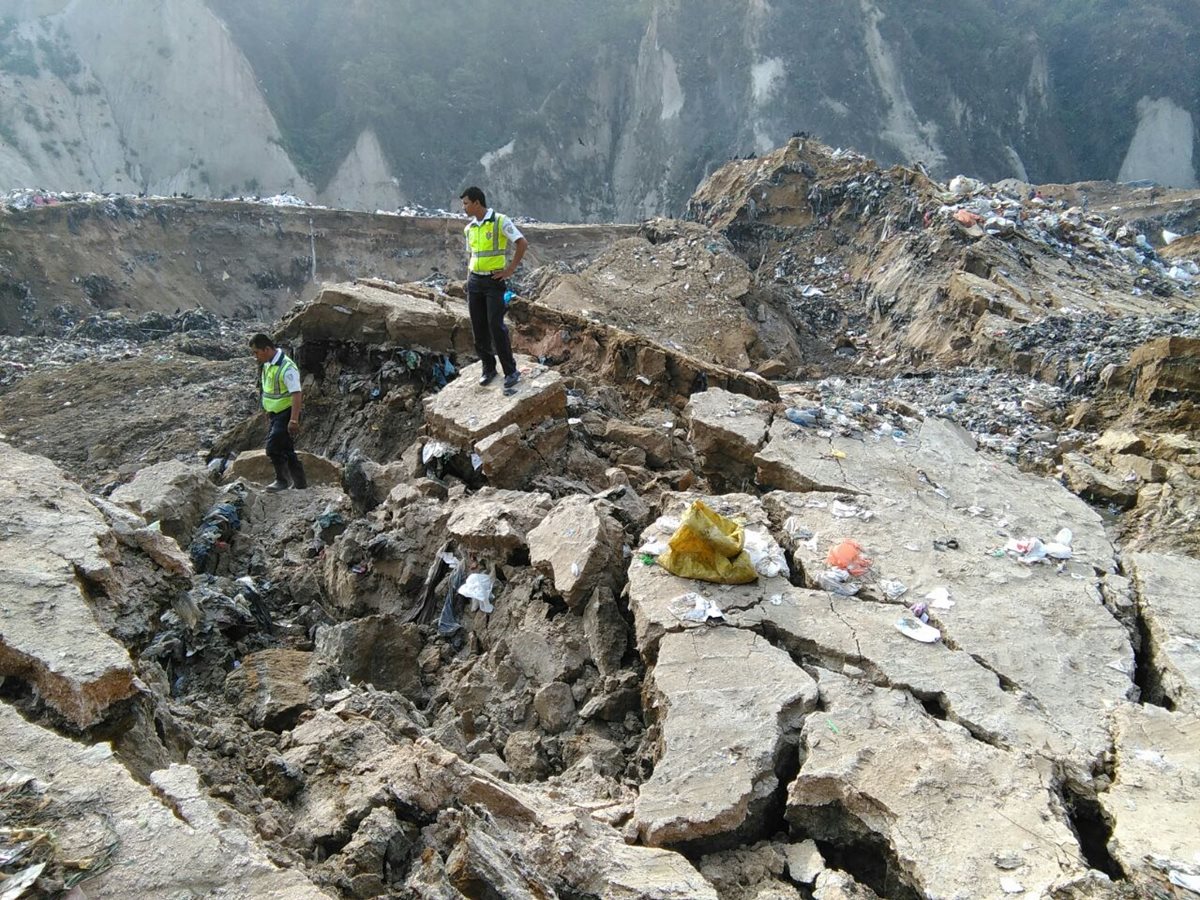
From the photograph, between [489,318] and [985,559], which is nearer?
[985,559]

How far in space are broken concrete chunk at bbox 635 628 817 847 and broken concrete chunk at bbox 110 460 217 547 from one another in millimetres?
3385

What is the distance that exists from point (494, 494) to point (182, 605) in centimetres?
168

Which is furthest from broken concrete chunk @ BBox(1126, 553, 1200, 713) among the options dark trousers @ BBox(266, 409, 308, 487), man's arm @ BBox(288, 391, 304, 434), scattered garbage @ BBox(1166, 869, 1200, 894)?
dark trousers @ BBox(266, 409, 308, 487)

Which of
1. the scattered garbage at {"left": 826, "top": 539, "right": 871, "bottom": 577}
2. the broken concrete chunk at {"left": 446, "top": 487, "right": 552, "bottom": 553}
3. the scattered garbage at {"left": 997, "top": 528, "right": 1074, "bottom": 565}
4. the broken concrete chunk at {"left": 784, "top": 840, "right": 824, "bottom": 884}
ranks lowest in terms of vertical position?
the broken concrete chunk at {"left": 784, "top": 840, "right": 824, "bottom": 884}

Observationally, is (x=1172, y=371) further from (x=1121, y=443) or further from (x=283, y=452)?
(x=283, y=452)

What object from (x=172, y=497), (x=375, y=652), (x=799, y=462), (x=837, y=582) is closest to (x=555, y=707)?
(x=375, y=652)

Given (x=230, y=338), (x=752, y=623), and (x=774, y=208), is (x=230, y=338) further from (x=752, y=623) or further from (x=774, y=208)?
(x=752, y=623)

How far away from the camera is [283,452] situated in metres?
6.12

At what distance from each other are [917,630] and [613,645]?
1.26 meters

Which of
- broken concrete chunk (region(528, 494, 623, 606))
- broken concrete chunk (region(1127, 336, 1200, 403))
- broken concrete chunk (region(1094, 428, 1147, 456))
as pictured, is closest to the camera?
broken concrete chunk (region(528, 494, 623, 606))

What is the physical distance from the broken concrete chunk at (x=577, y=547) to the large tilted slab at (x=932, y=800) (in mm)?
1196

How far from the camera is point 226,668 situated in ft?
11.5

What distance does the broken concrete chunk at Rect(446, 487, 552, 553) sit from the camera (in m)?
4.18

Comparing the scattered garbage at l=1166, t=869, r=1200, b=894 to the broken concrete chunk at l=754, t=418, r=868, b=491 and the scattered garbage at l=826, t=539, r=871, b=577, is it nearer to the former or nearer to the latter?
the scattered garbage at l=826, t=539, r=871, b=577
